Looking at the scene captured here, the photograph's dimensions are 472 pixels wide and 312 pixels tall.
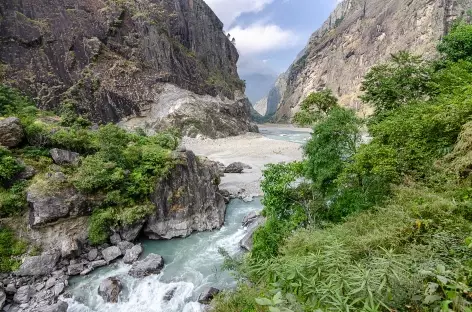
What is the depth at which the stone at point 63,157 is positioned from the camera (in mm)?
17391

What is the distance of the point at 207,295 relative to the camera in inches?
469

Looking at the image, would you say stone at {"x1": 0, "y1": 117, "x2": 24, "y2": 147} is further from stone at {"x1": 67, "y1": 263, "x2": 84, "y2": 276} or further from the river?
the river

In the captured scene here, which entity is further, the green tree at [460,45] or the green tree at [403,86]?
the green tree at [460,45]

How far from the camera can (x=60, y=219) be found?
50.8ft

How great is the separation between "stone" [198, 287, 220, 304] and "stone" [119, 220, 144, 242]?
6646 mm

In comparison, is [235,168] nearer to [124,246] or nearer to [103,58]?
[124,246]

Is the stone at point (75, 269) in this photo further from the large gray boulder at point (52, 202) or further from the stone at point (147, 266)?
the large gray boulder at point (52, 202)

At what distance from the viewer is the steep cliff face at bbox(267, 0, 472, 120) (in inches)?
3063

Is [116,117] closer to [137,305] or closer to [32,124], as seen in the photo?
[32,124]

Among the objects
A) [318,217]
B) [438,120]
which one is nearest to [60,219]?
[318,217]

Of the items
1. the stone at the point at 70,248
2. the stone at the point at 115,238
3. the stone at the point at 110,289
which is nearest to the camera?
the stone at the point at 110,289

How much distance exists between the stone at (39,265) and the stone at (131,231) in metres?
3.40

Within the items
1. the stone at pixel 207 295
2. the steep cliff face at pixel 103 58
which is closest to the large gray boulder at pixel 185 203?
the stone at pixel 207 295

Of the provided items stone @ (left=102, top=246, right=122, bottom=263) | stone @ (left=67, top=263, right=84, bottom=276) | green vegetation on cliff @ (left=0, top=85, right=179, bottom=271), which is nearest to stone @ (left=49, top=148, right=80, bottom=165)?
green vegetation on cliff @ (left=0, top=85, right=179, bottom=271)
